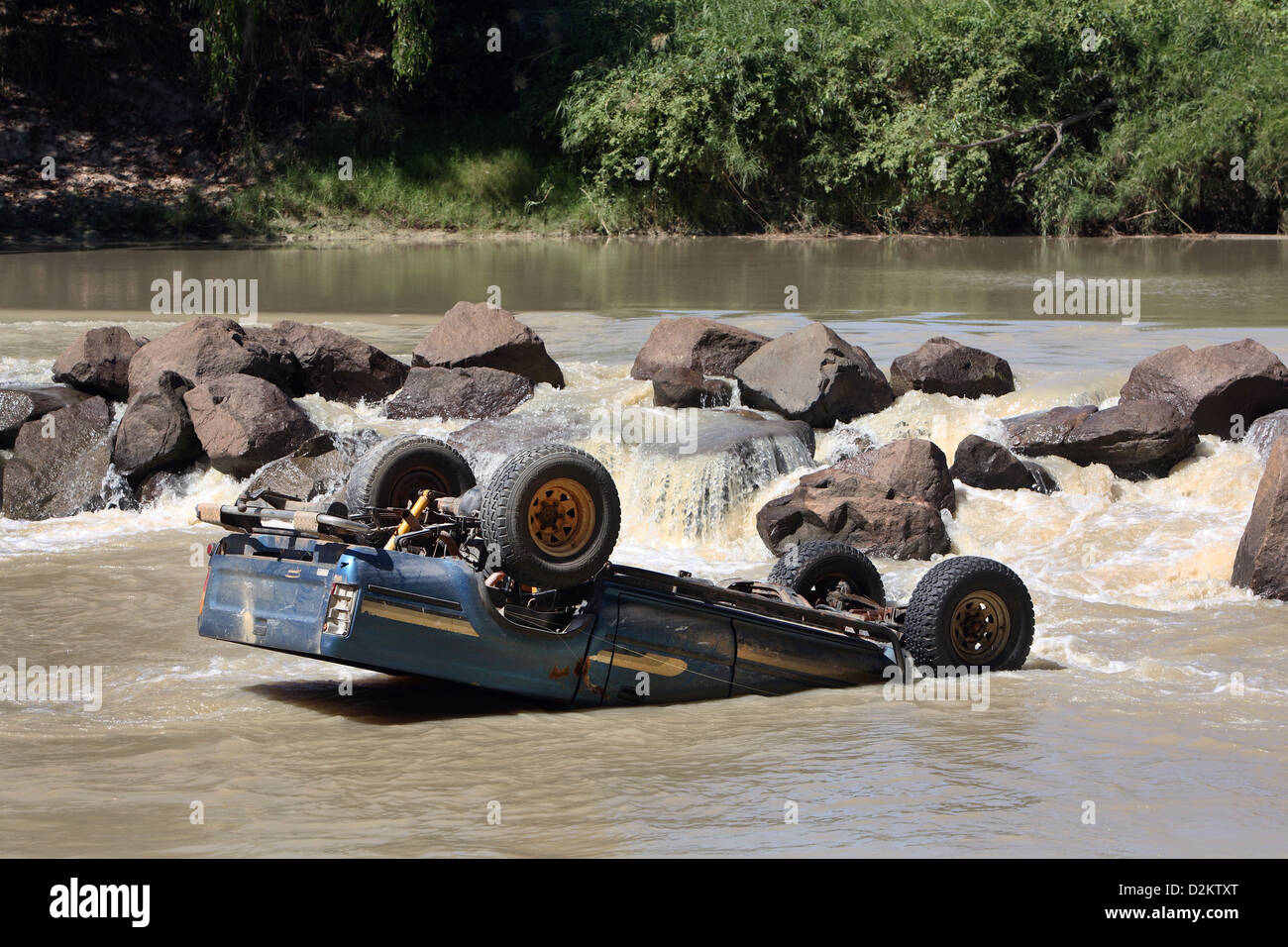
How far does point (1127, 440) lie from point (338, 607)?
8648 millimetres

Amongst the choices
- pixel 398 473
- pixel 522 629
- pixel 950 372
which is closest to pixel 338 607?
pixel 522 629

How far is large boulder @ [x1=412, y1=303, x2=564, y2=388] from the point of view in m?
15.4

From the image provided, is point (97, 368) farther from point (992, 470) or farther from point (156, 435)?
point (992, 470)

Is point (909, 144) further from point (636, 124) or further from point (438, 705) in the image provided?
point (438, 705)

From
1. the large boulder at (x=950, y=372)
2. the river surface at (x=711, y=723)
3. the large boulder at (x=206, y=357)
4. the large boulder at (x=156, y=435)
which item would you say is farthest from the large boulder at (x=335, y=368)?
the large boulder at (x=950, y=372)

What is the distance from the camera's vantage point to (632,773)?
5773mm

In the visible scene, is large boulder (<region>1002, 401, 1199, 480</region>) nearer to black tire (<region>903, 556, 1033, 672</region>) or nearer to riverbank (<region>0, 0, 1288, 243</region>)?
black tire (<region>903, 556, 1033, 672</region>)

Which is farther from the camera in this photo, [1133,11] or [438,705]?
[1133,11]

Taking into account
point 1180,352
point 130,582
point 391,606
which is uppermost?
point 1180,352

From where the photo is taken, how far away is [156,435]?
13234 millimetres

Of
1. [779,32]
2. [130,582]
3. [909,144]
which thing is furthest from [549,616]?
[779,32]

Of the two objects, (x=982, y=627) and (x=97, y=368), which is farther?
(x=97, y=368)

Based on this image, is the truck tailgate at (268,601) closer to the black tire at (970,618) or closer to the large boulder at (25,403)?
the black tire at (970,618)

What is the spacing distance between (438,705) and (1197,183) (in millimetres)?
31143
